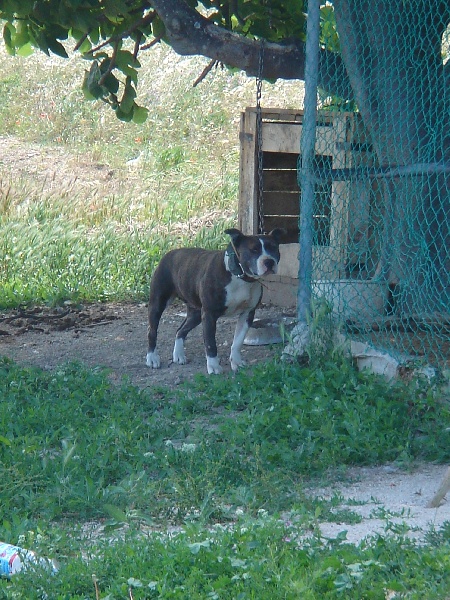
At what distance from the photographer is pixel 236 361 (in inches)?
279

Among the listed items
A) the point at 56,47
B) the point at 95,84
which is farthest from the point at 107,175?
the point at 56,47

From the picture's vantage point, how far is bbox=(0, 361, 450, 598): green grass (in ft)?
10.2

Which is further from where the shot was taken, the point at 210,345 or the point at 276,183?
the point at 276,183

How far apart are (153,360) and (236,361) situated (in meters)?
0.76

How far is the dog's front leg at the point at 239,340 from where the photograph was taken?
7.07 metres

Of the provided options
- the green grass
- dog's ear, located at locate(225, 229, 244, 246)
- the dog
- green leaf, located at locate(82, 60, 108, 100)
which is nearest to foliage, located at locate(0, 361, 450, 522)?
the green grass

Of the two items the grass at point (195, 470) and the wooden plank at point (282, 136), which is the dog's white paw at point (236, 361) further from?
the wooden plank at point (282, 136)

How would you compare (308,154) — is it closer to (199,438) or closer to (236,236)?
(236,236)

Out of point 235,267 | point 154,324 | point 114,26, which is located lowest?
point 154,324

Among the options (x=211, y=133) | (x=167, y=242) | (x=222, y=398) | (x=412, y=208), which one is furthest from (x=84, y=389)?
(x=211, y=133)

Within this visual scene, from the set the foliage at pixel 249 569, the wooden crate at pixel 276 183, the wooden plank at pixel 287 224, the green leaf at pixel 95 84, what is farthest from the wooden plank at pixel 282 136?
the foliage at pixel 249 569

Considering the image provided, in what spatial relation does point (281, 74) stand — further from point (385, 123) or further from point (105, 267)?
point (105, 267)

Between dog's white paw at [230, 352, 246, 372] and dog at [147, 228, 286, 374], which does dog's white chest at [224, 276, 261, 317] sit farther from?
dog's white paw at [230, 352, 246, 372]

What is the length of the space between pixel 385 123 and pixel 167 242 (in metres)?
5.62
